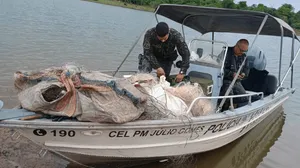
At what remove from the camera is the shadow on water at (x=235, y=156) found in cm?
470

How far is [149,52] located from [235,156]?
263 cm

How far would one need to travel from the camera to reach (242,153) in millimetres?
6180

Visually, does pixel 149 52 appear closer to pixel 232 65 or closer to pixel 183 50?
pixel 183 50

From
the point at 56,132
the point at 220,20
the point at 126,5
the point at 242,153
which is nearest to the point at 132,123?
the point at 56,132

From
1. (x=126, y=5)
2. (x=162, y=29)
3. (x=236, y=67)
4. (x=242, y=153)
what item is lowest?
(x=242, y=153)

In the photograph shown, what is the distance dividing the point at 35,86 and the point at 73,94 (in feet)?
1.49

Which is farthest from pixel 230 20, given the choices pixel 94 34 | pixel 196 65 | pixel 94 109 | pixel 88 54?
pixel 94 34

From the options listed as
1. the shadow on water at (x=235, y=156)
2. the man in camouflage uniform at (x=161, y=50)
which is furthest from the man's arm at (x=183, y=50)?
the shadow on water at (x=235, y=156)

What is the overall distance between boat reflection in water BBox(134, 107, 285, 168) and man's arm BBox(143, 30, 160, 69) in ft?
5.42

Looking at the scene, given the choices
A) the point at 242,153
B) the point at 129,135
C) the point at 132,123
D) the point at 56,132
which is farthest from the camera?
the point at 242,153

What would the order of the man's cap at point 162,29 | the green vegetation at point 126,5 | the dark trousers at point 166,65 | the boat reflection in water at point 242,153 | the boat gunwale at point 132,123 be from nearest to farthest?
the boat gunwale at point 132,123 < the man's cap at point 162,29 < the boat reflection in water at point 242,153 < the dark trousers at point 166,65 < the green vegetation at point 126,5

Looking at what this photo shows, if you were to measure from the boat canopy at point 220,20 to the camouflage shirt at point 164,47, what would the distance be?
81cm

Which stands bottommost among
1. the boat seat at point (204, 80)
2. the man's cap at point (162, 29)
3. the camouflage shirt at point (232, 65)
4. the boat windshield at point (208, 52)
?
the boat seat at point (204, 80)

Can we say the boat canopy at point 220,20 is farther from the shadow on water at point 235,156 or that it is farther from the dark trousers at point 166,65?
the shadow on water at point 235,156
